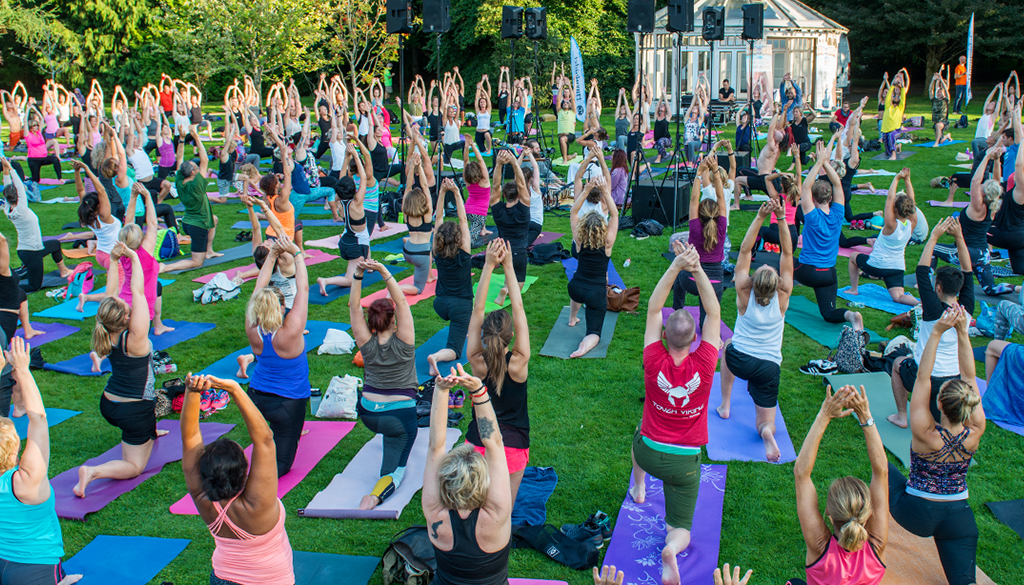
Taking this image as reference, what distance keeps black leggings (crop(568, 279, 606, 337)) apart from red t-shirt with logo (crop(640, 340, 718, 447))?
3081 mm

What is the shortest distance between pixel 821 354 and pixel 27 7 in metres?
42.5

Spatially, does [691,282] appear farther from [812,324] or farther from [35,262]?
[35,262]

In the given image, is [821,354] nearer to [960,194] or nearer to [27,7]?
[960,194]

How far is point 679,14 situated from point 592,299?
24.4 ft

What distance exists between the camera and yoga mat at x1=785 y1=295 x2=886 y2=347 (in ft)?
25.9

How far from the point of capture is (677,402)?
4.38 meters

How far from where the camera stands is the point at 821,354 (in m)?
7.62

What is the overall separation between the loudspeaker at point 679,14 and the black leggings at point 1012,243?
236 inches

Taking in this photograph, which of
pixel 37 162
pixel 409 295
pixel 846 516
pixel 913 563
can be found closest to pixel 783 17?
pixel 409 295

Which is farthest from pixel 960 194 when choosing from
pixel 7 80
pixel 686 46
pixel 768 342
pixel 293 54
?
pixel 7 80

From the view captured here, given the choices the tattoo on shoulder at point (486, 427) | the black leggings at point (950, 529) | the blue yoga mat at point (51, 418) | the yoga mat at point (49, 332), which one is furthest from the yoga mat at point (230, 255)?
the black leggings at point (950, 529)

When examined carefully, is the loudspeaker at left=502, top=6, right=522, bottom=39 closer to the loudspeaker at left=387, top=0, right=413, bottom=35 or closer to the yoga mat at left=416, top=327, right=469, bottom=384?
the loudspeaker at left=387, top=0, right=413, bottom=35

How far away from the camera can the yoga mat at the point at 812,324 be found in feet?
25.9

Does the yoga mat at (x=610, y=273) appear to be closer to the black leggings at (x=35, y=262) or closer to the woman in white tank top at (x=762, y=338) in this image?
the woman in white tank top at (x=762, y=338)
